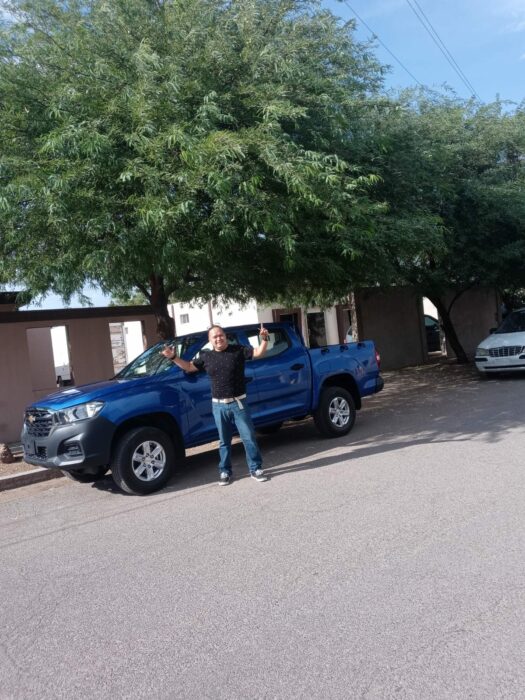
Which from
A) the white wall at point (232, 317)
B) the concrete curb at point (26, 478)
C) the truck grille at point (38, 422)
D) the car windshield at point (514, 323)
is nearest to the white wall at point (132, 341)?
the white wall at point (232, 317)

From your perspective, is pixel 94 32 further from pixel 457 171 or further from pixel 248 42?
pixel 457 171

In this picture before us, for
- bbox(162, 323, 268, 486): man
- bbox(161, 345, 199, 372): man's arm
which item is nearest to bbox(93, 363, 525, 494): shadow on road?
bbox(162, 323, 268, 486): man

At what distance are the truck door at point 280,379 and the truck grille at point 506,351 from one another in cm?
770

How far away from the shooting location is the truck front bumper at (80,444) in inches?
270

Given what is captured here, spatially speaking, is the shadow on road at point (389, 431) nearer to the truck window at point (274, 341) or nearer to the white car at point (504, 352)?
the white car at point (504, 352)

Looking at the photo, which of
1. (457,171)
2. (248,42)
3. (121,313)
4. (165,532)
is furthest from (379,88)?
(165,532)

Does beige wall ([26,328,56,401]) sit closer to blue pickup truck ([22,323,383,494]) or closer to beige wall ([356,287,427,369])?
blue pickup truck ([22,323,383,494])

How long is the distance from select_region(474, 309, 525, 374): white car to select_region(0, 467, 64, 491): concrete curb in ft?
34.6

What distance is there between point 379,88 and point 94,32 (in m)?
5.02

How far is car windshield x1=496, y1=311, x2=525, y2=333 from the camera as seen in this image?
15828 mm

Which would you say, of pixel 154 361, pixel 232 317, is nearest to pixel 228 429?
pixel 154 361

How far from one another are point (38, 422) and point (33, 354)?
869cm

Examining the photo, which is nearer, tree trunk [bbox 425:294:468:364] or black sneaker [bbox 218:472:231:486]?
black sneaker [bbox 218:472:231:486]

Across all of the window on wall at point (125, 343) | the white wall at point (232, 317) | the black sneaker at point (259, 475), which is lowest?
the black sneaker at point (259, 475)
